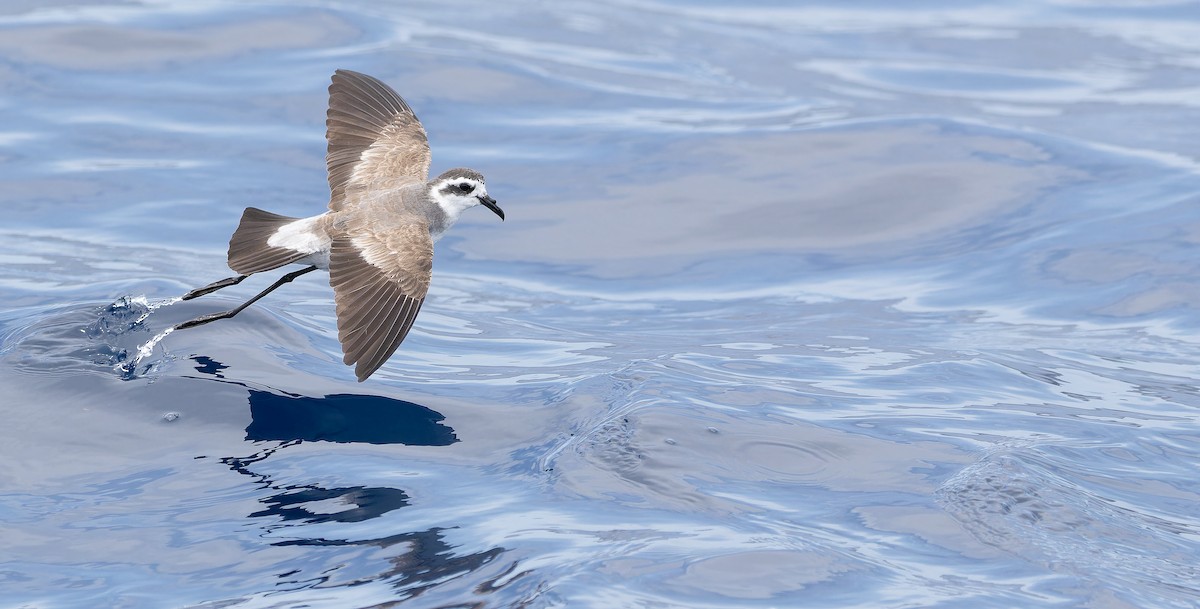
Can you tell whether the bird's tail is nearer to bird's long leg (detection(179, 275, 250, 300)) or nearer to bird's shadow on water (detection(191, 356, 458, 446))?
bird's long leg (detection(179, 275, 250, 300))

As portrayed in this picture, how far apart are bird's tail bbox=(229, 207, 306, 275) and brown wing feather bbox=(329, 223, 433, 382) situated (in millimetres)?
280

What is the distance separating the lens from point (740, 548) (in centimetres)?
594

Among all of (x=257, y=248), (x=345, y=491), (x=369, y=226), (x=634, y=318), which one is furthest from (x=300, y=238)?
(x=634, y=318)

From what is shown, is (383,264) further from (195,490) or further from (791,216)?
(791,216)

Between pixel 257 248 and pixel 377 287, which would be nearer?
pixel 377 287

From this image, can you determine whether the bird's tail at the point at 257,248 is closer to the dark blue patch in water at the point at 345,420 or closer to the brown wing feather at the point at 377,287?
the brown wing feather at the point at 377,287

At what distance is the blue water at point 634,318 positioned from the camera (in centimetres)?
601

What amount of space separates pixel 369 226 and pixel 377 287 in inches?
30.7

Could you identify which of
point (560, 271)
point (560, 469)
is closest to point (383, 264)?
point (560, 469)

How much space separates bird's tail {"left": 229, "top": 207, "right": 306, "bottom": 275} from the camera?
7.49m

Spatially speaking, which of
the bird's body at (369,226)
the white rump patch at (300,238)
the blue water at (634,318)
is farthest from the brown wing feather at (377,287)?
the blue water at (634,318)

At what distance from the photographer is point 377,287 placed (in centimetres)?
721

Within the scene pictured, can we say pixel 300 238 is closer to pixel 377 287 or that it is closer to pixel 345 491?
pixel 377 287

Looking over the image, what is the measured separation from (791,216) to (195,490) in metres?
6.67
